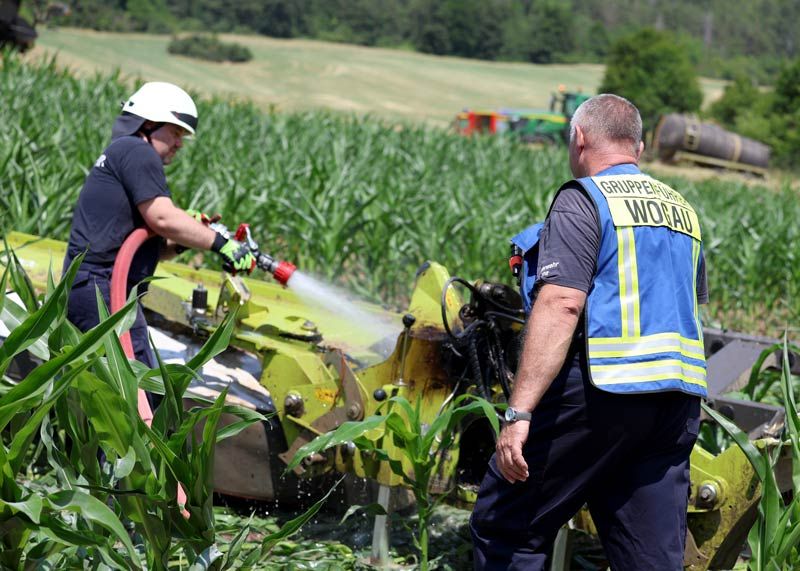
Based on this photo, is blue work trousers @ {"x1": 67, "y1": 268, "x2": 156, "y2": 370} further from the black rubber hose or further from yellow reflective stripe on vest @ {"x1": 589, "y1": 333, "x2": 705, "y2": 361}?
yellow reflective stripe on vest @ {"x1": 589, "y1": 333, "x2": 705, "y2": 361}

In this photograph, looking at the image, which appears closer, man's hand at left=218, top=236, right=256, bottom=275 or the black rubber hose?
the black rubber hose

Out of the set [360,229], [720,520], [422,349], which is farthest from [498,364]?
[360,229]

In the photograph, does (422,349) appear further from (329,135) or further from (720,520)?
(329,135)

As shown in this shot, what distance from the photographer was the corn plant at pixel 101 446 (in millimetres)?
2615

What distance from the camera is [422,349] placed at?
3854mm

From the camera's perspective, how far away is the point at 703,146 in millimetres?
32250

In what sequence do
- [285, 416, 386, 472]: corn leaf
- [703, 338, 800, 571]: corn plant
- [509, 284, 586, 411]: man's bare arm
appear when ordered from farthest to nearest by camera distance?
[285, 416, 386, 472]: corn leaf
[703, 338, 800, 571]: corn plant
[509, 284, 586, 411]: man's bare arm

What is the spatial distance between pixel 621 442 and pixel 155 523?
1.27 metres

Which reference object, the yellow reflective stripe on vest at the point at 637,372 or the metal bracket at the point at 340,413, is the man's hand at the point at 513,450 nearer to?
the yellow reflective stripe on vest at the point at 637,372

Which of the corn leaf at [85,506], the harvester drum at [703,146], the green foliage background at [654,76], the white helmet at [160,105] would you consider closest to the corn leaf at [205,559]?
the corn leaf at [85,506]

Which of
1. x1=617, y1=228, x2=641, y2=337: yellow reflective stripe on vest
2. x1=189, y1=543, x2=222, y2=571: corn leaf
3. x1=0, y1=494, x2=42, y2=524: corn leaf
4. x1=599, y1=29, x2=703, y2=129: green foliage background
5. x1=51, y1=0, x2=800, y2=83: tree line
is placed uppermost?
x1=51, y1=0, x2=800, y2=83: tree line

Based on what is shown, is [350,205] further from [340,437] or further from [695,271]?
[695,271]

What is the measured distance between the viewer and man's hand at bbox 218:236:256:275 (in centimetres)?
Answer: 421

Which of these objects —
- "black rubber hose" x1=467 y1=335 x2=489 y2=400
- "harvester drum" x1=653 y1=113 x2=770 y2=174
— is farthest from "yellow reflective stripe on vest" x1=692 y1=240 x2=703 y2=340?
"harvester drum" x1=653 y1=113 x2=770 y2=174
